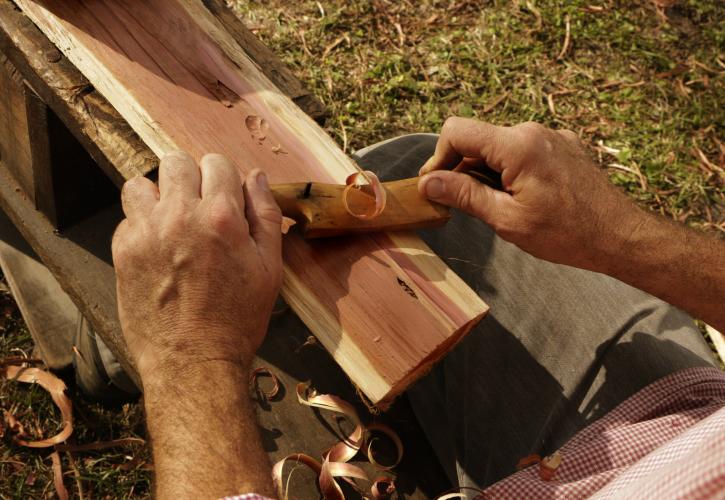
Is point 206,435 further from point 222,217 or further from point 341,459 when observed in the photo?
point 341,459

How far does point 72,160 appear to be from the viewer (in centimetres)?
223

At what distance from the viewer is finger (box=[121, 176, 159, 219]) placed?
1456 mm

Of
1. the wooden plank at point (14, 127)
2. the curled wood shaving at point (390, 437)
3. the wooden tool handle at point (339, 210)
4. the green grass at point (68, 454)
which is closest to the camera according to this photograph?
the wooden tool handle at point (339, 210)

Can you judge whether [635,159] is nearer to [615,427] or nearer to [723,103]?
[723,103]

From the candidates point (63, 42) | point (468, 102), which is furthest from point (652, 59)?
Answer: point (63, 42)

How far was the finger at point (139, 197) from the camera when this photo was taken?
4.78ft

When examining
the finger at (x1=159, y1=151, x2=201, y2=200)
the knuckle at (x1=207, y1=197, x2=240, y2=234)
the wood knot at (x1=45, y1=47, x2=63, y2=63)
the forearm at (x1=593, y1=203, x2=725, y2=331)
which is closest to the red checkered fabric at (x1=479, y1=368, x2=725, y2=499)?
the forearm at (x1=593, y1=203, x2=725, y2=331)

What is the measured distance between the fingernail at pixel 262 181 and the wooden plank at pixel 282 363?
0.70 meters

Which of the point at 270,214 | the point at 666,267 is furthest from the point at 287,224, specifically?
the point at 666,267

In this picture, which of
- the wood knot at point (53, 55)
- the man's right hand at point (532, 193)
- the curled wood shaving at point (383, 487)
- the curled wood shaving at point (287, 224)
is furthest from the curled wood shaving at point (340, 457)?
the wood knot at point (53, 55)

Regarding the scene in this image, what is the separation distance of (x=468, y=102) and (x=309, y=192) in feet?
7.77

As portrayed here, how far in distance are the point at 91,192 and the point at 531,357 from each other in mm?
1555

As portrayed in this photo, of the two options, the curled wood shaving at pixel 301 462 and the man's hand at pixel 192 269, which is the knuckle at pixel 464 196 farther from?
the curled wood shaving at pixel 301 462

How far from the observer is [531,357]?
1.86 meters
